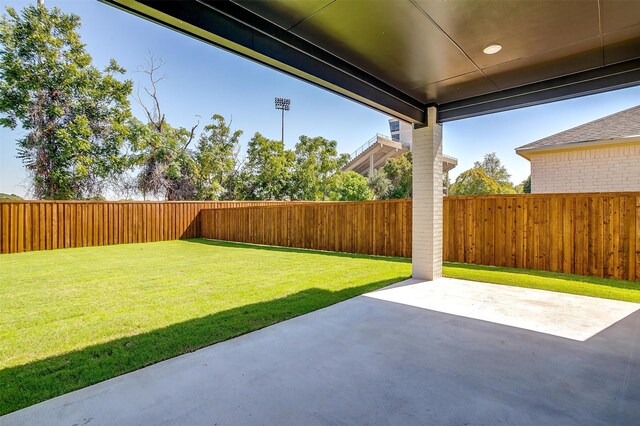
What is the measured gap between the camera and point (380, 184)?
862 inches

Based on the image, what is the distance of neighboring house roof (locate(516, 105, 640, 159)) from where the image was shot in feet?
21.5

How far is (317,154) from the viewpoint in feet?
65.6

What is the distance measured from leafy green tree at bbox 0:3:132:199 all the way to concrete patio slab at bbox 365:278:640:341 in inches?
596

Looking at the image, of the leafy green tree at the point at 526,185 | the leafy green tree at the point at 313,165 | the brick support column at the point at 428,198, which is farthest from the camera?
the leafy green tree at the point at 526,185

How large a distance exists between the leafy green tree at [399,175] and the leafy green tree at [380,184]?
269mm

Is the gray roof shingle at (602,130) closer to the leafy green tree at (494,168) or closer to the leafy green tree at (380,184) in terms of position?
the leafy green tree at (380,184)

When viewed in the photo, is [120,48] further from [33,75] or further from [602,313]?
[602,313]

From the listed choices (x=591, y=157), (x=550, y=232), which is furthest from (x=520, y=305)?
(x=591, y=157)

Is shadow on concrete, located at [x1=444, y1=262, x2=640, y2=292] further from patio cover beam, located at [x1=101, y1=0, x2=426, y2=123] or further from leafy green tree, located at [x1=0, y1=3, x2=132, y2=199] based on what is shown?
leafy green tree, located at [x1=0, y1=3, x2=132, y2=199]

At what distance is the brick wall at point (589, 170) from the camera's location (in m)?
6.54

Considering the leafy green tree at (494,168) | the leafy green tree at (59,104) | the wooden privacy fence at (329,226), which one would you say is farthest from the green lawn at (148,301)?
the leafy green tree at (494,168)

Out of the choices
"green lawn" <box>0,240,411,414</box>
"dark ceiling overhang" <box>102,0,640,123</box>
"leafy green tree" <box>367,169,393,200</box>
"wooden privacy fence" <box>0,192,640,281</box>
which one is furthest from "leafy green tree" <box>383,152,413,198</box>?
"dark ceiling overhang" <box>102,0,640,123</box>

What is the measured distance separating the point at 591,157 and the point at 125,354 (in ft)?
30.8

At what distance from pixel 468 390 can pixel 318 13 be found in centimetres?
290
